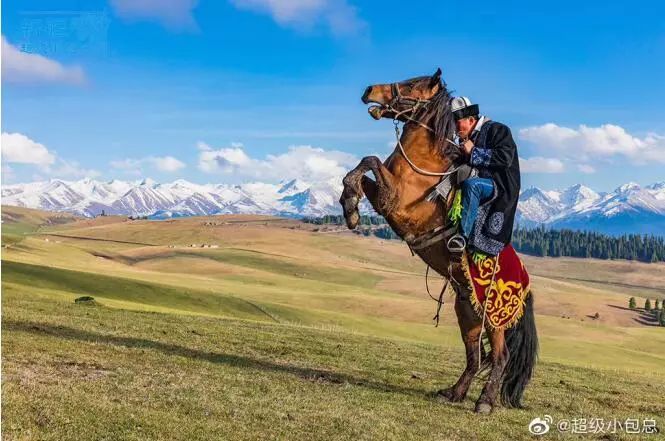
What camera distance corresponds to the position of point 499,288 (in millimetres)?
10289

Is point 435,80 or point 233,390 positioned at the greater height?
point 435,80

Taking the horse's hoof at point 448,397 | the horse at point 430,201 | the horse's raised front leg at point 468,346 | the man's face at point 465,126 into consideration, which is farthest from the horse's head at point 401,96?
the horse's hoof at point 448,397

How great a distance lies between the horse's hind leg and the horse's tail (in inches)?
8.2

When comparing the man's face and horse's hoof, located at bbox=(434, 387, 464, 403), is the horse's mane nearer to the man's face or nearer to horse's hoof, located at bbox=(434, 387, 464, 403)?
the man's face

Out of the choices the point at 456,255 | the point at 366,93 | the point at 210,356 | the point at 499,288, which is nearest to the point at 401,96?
the point at 366,93

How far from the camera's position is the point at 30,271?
4300cm

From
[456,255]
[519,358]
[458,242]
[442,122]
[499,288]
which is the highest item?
[442,122]

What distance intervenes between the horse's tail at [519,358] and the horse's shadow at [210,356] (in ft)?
4.69

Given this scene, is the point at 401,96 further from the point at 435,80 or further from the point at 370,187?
the point at 370,187

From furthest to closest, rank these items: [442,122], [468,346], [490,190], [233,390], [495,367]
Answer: [468,346]
[495,367]
[442,122]
[490,190]
[233,390]

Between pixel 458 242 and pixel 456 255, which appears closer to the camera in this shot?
pixel 458 242

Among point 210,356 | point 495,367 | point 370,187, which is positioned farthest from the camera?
point 210,356

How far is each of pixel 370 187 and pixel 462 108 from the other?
2.41m

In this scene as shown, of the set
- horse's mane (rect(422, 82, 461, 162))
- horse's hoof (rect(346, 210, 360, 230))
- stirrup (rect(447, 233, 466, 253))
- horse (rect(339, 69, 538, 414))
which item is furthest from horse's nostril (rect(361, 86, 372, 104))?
stirrup (rect(447, 233, 466, 253))
